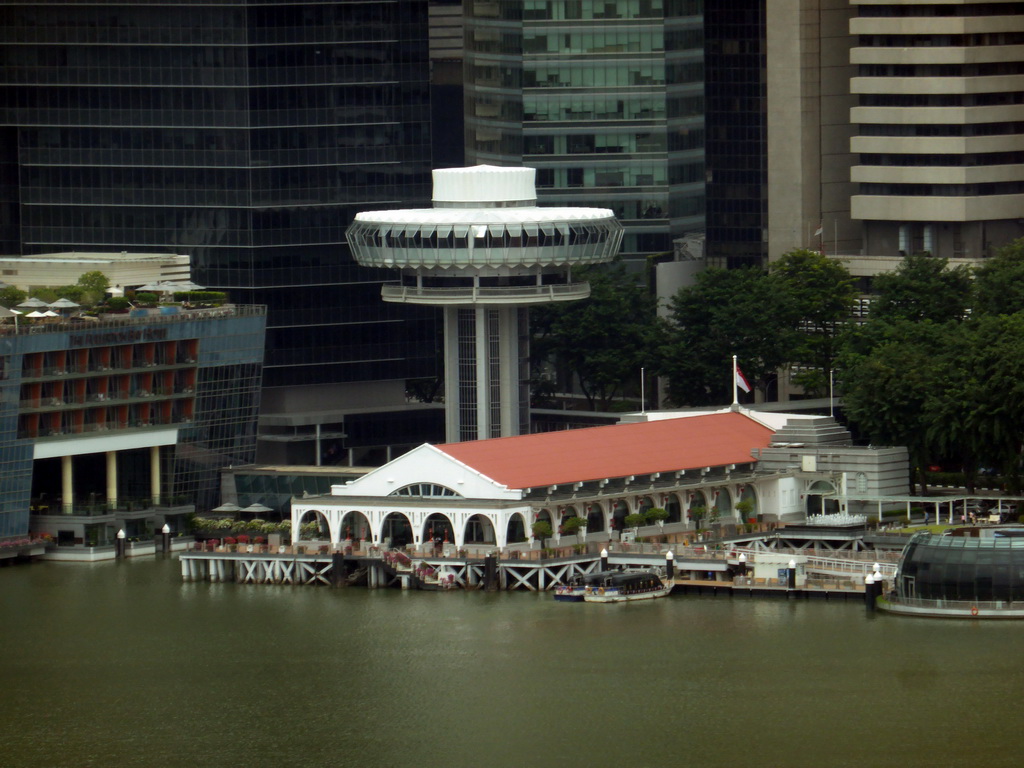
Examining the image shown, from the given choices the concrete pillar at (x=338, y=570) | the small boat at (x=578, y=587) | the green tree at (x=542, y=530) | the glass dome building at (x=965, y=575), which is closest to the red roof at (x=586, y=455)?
the green tree at (x=542, y=530)

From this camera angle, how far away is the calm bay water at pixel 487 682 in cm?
14400

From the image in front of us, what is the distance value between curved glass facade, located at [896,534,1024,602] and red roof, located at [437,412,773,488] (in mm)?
24482

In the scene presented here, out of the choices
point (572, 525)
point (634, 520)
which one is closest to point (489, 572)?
point (572, 525)

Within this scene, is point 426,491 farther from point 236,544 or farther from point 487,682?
point 487,682

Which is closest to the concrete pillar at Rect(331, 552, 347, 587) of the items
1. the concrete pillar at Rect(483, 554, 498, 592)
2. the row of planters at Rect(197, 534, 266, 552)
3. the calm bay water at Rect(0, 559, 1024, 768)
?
the calm bay water at Rect(0, 559, 1024, 768)

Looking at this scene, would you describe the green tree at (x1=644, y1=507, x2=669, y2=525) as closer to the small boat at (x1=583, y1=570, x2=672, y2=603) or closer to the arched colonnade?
the arched colonnade

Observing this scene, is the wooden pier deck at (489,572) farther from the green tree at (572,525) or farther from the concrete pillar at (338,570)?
the green tree at (572,525)

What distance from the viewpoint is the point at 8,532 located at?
197 metres

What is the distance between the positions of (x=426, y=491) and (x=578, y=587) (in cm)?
1299

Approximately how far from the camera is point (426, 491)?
188000mm

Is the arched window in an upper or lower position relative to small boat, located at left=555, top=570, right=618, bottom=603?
upper

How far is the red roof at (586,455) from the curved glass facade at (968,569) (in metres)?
24.5

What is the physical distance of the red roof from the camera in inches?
7397

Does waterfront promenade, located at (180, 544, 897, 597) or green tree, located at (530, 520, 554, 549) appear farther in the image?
green tree, located at (530, 520, 554, 549)
